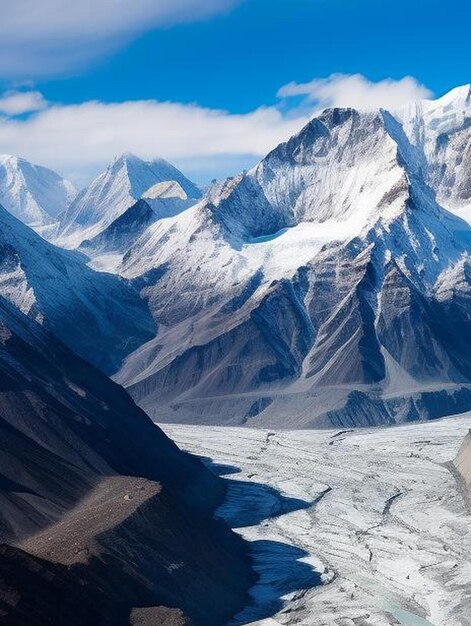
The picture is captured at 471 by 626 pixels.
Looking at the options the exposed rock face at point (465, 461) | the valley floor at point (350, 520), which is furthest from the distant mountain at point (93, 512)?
the exposed rock face at point (465, 461)

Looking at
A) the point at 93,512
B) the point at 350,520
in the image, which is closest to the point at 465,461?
the point at 350,520

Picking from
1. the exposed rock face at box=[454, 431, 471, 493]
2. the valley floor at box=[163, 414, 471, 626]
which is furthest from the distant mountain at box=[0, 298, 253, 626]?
the exposed rock face at box=[454, 431, 471, 493]

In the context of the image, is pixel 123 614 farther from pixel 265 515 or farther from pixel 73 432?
pixel 265 515

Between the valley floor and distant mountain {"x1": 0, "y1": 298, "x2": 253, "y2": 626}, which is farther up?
distant mountain {"x1": 0, "y1": 298, "x2": 253, "y2": 626}

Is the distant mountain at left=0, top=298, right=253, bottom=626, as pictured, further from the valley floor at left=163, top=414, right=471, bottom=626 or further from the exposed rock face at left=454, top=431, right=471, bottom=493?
the exposed rock face at left=454, top=431, right=471, bottom=493

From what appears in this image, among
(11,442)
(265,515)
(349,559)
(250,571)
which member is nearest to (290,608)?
(250,571)
